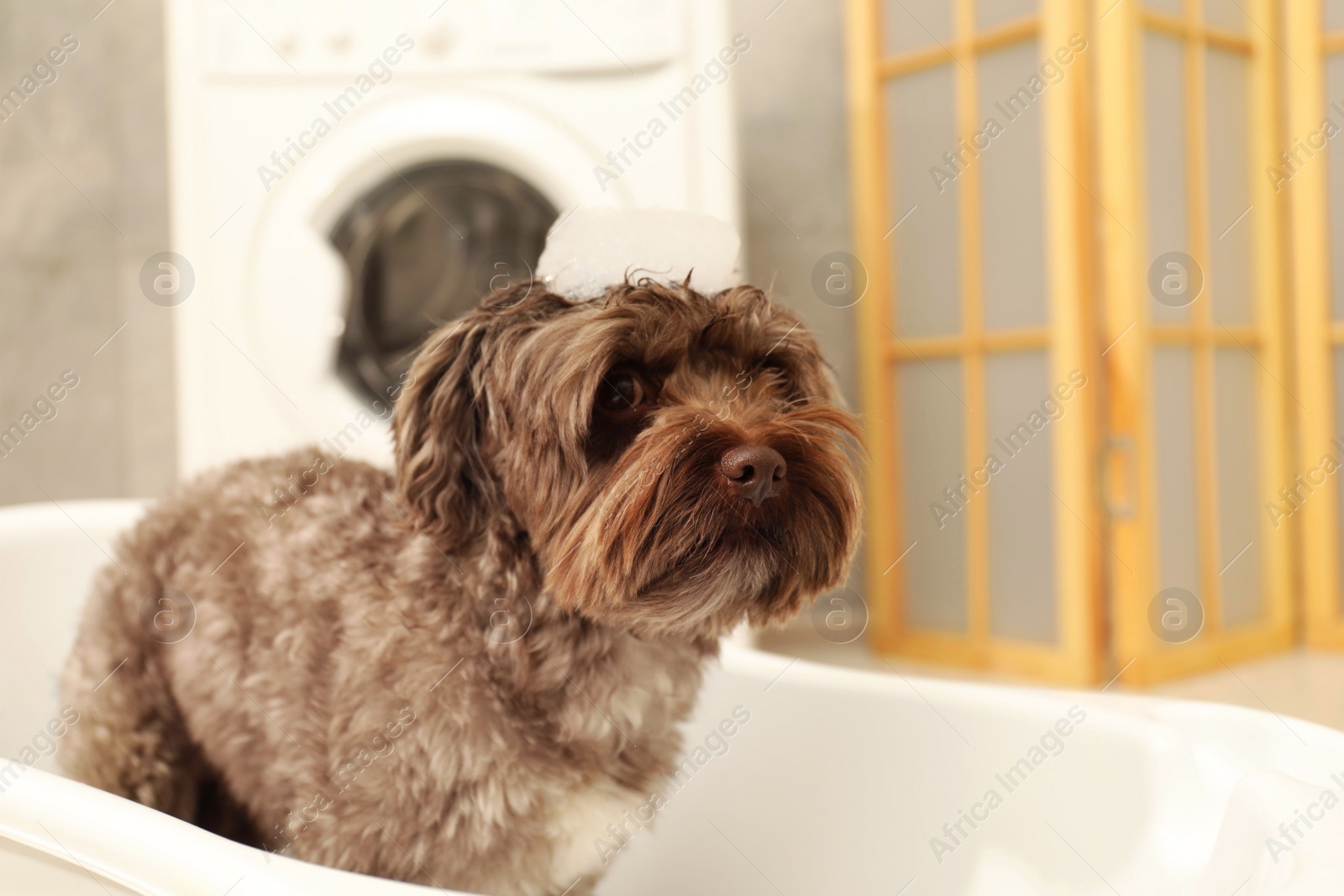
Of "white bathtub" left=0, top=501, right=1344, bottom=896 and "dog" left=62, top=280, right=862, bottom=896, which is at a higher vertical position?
"dog" left=62, top=280, right=862, bottom=896

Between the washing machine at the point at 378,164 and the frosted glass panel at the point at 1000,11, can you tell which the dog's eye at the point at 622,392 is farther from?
the frosted glass panel at the point at 1000,11

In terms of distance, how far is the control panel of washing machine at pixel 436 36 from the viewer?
7.59 ft

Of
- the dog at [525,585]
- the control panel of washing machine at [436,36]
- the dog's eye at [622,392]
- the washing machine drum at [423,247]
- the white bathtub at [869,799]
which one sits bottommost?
the white bathtub at [869,799]

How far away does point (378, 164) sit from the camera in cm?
226

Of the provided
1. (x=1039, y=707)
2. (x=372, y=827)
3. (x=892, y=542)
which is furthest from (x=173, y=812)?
(x=892, y=542)

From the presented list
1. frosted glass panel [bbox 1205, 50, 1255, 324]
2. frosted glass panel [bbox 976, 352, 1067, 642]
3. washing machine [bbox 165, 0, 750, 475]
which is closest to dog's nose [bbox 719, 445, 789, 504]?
washing machine [bbox 165, 0, 750, 475]

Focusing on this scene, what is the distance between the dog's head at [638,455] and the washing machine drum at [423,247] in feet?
3.96

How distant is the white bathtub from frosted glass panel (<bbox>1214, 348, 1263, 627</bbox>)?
167 cm

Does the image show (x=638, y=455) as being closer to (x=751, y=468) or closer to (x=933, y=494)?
(x=751, y=468)

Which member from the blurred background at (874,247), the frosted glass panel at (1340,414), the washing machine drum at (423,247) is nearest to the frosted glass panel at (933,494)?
the blurred background at (874,247)

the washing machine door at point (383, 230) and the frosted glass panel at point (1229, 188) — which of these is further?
the frosted glass panel at point (1229, 188)

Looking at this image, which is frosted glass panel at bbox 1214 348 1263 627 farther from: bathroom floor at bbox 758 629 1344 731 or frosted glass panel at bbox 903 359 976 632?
frosted glass panel at bbox 903 359 976 632

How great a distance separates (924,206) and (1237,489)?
46.1 inches

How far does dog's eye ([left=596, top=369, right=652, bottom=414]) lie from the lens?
1119 millimetres
